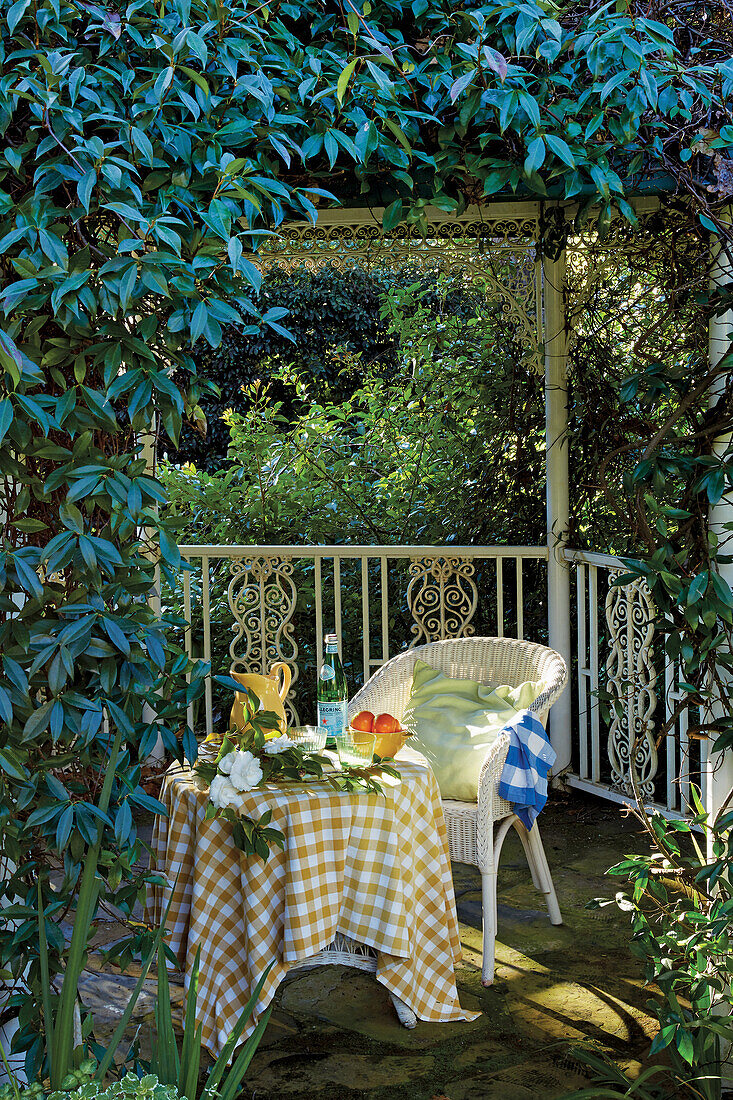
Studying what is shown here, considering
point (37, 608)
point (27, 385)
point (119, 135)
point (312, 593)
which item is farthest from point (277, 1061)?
point (312, 593)

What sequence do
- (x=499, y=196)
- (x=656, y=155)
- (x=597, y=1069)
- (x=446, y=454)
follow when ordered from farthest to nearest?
1. (x=446, y=454)
2. (x=499, y=196)
3. (x=597, y=1069)
4. (x=656, y=155)

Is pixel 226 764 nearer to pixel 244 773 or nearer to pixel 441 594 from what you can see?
pixel 244 773

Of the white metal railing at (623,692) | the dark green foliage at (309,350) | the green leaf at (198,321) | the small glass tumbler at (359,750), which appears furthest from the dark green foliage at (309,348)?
the green leaf at (198,321)

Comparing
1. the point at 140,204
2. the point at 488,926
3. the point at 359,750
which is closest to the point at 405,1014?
the point at 488,926

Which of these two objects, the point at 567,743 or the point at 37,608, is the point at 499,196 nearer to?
the point at 37,608

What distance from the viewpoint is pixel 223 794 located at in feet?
8.26

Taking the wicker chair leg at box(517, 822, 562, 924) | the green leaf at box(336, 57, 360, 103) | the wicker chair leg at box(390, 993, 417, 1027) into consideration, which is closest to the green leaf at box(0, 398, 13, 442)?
the green leaf at box(336, 57, 360, 103)

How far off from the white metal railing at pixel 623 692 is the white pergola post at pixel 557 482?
7cm

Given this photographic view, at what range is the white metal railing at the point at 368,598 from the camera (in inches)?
181

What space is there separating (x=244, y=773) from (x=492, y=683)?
1.42 meters

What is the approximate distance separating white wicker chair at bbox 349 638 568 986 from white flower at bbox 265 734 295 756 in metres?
0.59

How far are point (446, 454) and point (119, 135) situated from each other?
3.74 meters

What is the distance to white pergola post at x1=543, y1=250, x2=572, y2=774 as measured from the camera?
14.9 ft

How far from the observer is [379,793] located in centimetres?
260
